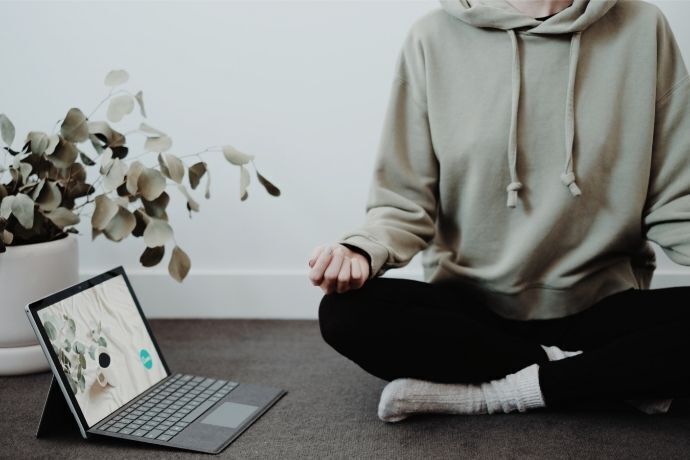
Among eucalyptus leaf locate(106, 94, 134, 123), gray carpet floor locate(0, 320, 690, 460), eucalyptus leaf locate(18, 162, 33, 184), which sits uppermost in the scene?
eucalyptus leaf locate(106, 94, 134, 123)

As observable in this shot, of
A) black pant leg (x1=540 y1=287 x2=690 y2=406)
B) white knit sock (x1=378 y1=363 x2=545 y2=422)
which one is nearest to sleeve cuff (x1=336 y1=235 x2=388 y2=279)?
white knit sock (x1=378 y1=363 x2=545 y2=422)

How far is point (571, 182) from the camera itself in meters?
1.10

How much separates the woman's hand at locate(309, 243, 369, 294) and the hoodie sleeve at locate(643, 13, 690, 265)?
48 centimetres

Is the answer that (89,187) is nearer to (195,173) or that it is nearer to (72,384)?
(195,173)

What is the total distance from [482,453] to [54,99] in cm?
129

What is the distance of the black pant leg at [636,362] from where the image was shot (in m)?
1.00

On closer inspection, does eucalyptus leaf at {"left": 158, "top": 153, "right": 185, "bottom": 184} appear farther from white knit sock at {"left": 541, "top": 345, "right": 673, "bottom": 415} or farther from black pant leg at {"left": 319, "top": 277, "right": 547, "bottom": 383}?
white knit sock at {"left": 541, "top": 345, "right": 673, "bottom": 415}

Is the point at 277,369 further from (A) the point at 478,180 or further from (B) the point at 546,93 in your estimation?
(B) the point at 546,93

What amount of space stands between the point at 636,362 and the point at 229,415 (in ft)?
1.99

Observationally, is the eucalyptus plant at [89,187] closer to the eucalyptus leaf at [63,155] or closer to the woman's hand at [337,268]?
the eucalyptus leaf at [63,155]

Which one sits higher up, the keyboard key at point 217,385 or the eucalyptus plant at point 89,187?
the eucalyptus plant at point 89,187

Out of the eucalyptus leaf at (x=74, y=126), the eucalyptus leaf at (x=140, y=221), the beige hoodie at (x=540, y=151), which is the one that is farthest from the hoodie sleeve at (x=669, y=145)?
the eucalyptus leaf at (x=74, y=126)

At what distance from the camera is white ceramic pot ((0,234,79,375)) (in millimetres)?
1283

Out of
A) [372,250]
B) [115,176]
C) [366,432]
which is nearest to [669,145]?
[372,250]
